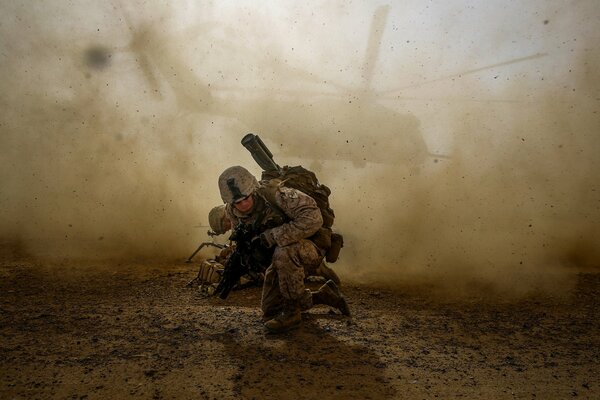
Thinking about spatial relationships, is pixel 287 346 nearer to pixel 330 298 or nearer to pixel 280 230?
pixel 330 298

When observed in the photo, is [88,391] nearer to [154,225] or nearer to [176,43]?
[154,225]

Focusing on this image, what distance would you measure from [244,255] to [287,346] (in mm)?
890

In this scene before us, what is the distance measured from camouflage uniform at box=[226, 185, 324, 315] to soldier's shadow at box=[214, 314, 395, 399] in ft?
1.18

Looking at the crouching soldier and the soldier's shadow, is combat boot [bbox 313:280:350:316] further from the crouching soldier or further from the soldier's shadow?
the soldier's shadow

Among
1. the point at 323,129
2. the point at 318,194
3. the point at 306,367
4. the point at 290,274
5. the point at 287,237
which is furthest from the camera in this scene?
the point at 323,129

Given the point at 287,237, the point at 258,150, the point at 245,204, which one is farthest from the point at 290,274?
the point at 258,150

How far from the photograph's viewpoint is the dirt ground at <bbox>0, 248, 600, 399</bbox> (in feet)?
9.46

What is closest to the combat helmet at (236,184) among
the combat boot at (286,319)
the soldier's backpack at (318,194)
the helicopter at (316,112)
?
the soldier's backpack at (318,194)

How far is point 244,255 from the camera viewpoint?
385 centimetres

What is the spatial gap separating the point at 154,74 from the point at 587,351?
310 inches

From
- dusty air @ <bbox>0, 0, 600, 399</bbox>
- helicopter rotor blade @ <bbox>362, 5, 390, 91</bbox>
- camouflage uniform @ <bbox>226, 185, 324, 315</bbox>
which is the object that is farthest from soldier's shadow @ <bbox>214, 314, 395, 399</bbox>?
helicopter rotor blade @ <bbox>362, 5, 390, 91</bbox>

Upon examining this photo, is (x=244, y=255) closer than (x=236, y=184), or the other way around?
(x=236, y=184)

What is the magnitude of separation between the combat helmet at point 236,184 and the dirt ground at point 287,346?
1255mm

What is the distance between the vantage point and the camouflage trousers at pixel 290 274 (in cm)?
378
